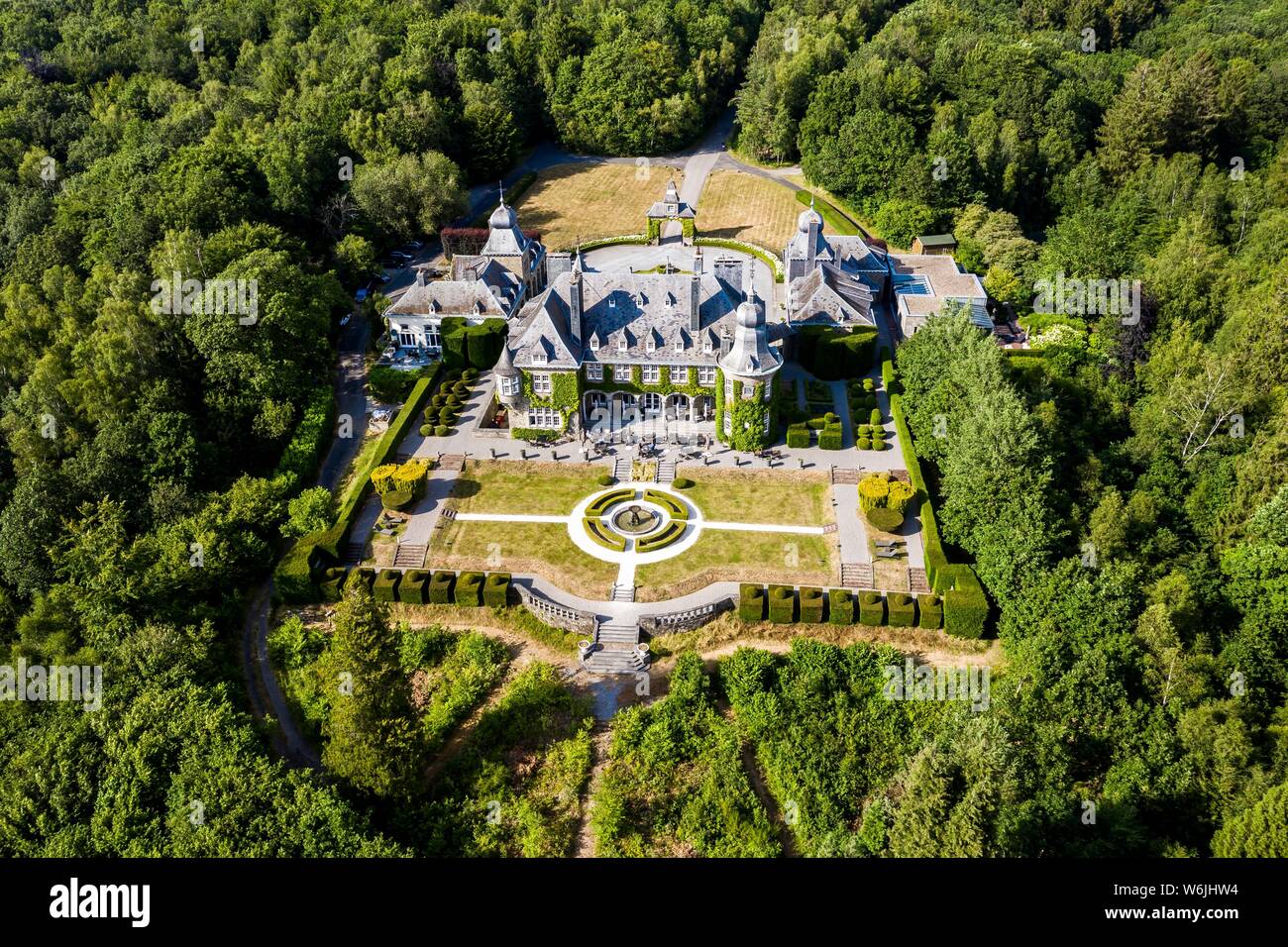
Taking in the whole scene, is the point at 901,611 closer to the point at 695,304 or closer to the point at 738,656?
the point at 738,656

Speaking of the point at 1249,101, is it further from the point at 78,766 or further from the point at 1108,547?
the point at 78,766

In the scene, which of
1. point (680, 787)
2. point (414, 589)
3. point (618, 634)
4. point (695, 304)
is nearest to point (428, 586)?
point (414, 589)

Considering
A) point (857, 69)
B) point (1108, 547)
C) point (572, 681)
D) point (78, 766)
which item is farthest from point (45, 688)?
point (857, 69)

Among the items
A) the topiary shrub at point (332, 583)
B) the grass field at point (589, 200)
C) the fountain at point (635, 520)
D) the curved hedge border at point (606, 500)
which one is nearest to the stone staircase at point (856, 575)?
the fountain at point (635, 520)

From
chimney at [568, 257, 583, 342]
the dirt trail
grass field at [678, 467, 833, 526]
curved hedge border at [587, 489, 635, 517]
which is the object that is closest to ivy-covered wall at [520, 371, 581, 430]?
chimney at [568, 257, 583, 342]

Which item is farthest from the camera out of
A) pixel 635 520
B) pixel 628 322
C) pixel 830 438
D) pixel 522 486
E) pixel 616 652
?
pixel 628 322
